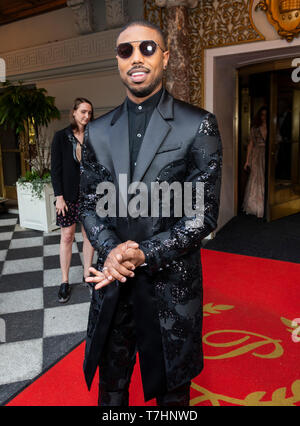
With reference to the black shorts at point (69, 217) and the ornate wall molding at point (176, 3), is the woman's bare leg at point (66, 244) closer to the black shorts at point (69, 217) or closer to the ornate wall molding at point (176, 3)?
the black shorts at point (69, 217)

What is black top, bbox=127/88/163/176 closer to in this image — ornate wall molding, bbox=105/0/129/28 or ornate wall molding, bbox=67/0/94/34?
ornate wall molding, bbox=105/0/129/28

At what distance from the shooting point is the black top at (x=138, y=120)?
3.78 ft

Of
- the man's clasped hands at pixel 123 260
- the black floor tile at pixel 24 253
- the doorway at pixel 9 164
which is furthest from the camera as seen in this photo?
the doorway at pixel 9 164

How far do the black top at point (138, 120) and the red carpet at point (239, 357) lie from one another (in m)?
1.20

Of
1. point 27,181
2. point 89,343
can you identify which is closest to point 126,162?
point 89,343

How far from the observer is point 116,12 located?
16.2ft

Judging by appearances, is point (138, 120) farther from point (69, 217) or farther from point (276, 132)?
point (276, 132)

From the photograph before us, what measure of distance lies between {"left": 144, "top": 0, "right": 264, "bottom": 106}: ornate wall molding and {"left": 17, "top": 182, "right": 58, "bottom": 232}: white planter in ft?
7.35

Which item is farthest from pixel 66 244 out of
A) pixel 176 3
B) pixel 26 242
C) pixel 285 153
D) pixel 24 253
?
pixel 285 153

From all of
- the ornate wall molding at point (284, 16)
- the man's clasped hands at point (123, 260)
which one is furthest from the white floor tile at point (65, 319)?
the ornate wall molding at point (284, 16)

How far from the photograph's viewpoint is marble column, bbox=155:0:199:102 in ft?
13.3

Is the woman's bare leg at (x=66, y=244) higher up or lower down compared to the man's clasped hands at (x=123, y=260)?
lower down

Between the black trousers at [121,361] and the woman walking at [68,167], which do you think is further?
the woman walking at [68,167]

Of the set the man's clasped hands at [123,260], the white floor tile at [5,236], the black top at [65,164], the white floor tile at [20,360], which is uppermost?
the black top at [65,164]
